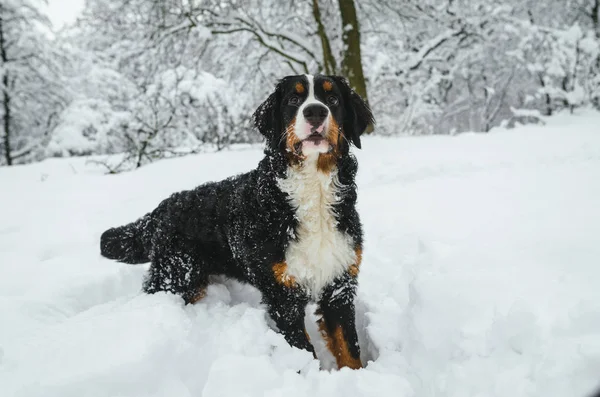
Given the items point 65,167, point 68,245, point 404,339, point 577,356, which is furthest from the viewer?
point 65,167

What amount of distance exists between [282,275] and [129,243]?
1.52 m

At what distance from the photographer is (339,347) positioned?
95.5 inches

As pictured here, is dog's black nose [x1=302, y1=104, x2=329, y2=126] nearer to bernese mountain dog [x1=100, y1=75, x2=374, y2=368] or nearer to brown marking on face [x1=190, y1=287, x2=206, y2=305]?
bernese mountain dog [x1=100, y1=75, x2=374, y2=368]

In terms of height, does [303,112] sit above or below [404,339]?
above

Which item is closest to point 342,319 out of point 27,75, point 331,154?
point 331,154

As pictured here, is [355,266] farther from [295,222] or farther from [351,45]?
[351,45]

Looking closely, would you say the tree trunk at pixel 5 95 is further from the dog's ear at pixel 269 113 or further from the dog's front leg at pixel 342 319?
the dog's front leg at pixel 342 319

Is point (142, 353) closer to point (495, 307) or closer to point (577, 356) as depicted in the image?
point (495, 307)

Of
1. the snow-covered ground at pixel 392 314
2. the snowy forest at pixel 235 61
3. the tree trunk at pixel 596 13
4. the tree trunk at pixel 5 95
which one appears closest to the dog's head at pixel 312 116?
the snow-covered ground at pixel 392 314

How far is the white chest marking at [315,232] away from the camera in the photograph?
2320 mm

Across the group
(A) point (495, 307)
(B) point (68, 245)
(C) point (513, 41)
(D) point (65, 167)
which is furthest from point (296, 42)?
(C) point (513, 41)

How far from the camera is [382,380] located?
5.72ft

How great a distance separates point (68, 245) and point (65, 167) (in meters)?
6.08

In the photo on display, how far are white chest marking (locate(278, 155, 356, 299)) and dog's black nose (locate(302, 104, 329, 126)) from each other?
240 millimetres
